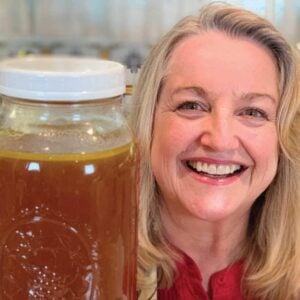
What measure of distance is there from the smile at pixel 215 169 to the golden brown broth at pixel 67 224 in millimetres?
398

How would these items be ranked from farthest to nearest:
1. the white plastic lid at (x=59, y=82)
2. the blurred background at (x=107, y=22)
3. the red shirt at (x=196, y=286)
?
the blurred background at (x=107, y=22)
the red shirt at (x=196, y=286)
the white plastic lid at (x=59, y=82)

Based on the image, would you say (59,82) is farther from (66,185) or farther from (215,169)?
(215,169)

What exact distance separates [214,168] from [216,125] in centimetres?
7

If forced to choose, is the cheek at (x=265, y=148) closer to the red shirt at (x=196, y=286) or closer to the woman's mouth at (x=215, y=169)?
the woman's mouth at (x=215, y=169)

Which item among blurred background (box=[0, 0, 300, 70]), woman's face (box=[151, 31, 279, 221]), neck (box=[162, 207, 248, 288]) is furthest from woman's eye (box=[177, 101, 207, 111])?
blurred background (box=[0, 0, 300, 70])

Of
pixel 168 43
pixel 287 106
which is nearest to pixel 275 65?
pixel 287 106

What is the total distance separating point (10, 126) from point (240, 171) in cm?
51

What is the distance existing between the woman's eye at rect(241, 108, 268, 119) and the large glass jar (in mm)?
441

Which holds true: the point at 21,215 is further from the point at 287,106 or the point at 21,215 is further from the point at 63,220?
the point at 287,106

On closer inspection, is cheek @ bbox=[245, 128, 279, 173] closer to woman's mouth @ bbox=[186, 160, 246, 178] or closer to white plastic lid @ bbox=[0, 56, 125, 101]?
woman's mouth @ bbox=[186, 160, 246, 178]

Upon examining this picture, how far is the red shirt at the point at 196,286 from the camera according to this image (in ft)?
3.51

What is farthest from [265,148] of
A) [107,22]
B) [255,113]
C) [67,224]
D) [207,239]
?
[107,22]

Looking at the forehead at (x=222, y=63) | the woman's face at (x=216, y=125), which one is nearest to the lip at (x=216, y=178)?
the woman's face at (x=216, y=125)

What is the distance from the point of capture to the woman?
0.93m
